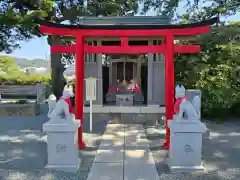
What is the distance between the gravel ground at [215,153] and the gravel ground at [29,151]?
1.44 m

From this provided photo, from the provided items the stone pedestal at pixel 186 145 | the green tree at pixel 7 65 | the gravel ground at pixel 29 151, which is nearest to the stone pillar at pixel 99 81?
the gravel ground at pixel 29 151

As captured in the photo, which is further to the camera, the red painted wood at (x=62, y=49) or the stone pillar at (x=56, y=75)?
the stone pillar at (x=56, y=75)

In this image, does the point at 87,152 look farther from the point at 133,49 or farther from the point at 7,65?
the point at 7,65

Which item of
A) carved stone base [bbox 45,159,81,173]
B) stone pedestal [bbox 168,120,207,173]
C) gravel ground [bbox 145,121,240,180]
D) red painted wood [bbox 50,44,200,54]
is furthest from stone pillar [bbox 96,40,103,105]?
stone pedestal [bbox 168,120,207,173]

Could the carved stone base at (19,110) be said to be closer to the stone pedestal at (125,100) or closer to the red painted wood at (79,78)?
the stone pedestal at (125,100)

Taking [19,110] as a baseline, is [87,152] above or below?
below

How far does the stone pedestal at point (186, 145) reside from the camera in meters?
4.51

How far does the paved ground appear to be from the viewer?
433 centimetres

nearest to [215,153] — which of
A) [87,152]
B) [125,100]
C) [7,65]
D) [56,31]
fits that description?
[87,152]

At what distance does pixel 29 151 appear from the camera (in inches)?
220

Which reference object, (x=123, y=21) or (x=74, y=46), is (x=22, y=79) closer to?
(x=123, y=21)

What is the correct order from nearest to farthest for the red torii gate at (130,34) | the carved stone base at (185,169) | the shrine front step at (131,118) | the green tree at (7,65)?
the carved stone base at (185,169) → the red torii gate at (130,34) → the shrine front step at (131,118) → the green tree at (7,65)

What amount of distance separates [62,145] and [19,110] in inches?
234

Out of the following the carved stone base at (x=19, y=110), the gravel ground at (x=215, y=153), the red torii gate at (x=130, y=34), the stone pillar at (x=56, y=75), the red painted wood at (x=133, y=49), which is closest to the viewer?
the gravel ground at (x=215, y=153)
